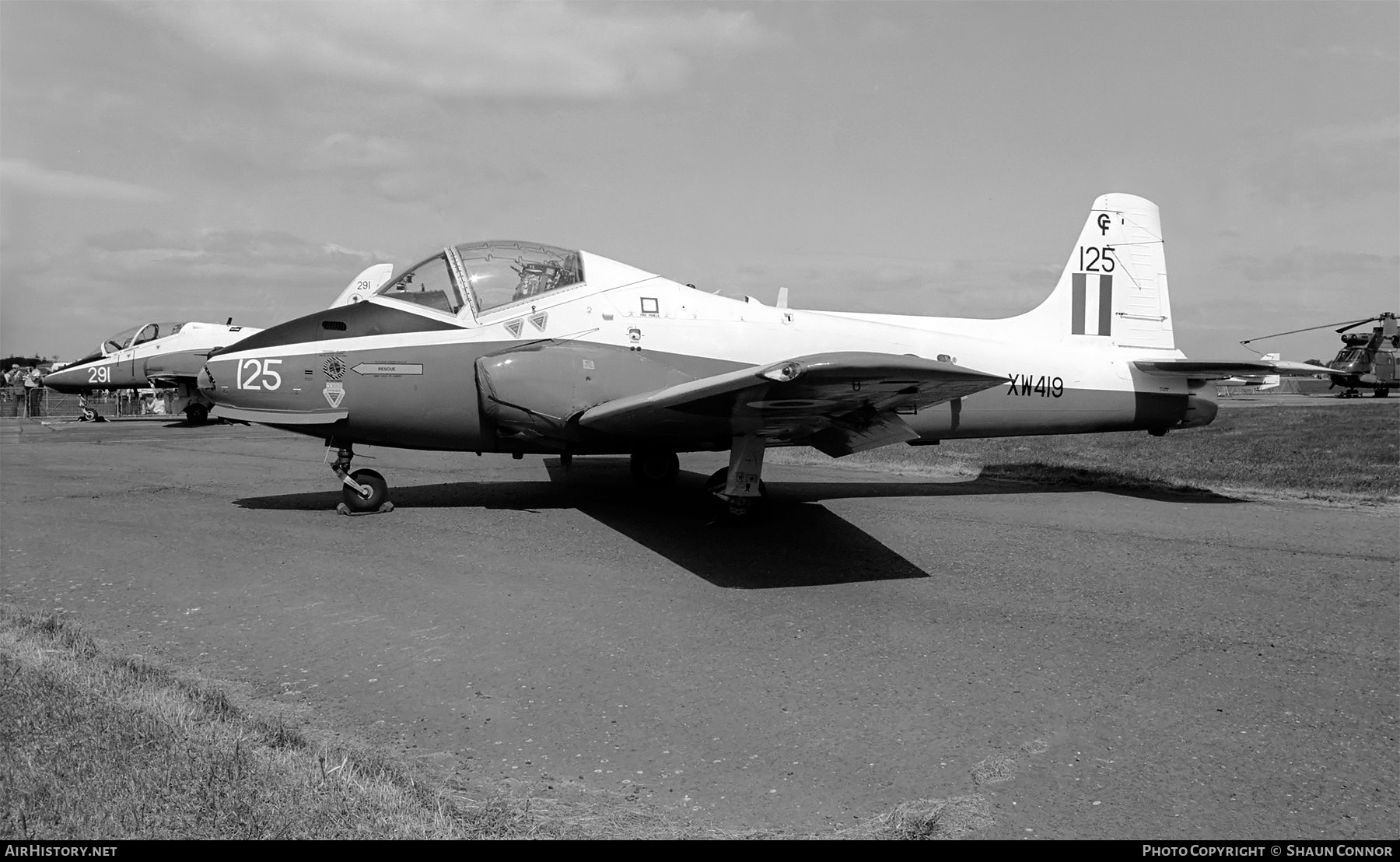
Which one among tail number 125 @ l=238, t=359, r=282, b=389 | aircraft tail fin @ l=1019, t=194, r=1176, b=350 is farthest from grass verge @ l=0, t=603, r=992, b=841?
aircraft tail fin @ l=1019, t=194, r=1176, b=350

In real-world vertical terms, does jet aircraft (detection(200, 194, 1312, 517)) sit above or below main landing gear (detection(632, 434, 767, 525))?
above

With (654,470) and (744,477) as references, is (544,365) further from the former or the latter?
(654,470)

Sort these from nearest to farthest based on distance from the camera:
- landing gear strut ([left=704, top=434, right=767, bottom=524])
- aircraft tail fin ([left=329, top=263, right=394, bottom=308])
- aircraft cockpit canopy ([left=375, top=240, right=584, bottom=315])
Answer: landing gear strut ([left=704, top=434, right=767, bottom=524]) → aircraft cockpit canopy ([left=375, top=240, right=584, bottom=315]) → aircraft tail fin ([left=329, top=263, right=394, bottom=308])

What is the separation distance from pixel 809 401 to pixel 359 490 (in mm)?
5154

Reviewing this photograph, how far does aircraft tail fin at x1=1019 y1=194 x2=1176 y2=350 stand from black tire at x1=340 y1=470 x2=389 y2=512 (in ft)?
27.2

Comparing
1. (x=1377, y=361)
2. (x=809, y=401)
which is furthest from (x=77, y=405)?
(x=1377, y=361)

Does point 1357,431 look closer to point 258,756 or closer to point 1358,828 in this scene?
point 1358,828

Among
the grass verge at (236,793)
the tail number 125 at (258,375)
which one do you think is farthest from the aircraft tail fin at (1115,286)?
the grass verge at (236,793)

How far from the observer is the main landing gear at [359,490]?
9.45 metres

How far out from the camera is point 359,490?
9.45 metres

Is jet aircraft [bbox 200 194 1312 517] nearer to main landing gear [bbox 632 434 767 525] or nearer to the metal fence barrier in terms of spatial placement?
main landing gear [bbox 632 434 767 525]

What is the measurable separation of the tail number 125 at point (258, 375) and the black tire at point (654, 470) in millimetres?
4287

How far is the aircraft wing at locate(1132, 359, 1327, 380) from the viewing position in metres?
10.1

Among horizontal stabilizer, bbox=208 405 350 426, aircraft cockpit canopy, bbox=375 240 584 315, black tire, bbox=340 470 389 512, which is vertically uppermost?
aircraft cockpit canopy, bbox=375 240 584 315
